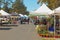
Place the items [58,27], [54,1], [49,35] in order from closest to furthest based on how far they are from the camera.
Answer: [49,35] → [58,27] → [54,1]

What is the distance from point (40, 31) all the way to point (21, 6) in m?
116

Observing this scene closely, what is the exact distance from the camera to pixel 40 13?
858 inches

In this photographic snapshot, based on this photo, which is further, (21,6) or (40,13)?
(21,6)

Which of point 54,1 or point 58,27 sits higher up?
point 54,1

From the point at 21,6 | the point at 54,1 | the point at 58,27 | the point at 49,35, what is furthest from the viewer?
the point at 21,6

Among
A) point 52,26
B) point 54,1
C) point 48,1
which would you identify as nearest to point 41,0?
point 48,1

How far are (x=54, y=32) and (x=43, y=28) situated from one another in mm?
2335

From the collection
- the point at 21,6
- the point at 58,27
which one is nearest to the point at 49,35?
the point at 58,27

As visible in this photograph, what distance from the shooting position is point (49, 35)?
2053 cm

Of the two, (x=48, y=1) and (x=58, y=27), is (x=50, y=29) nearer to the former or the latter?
(x=58, y=27)

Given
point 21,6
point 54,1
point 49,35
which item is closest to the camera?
point 49,35

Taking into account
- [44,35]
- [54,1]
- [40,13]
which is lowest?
[44,35]

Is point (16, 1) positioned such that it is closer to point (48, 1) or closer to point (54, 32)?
point (48, 1)

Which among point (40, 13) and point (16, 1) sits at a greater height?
point (16, 1)
